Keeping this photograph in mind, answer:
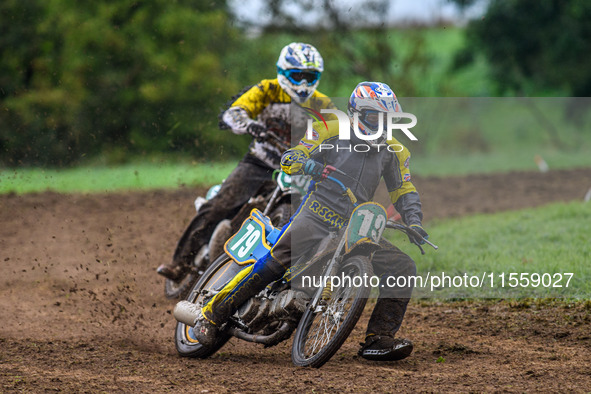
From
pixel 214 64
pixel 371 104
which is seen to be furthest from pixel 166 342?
pixel 214 64

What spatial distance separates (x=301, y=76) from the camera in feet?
26.1

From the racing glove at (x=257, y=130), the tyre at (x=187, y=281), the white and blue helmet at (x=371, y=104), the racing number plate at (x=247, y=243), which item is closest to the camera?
the white and blue helmet at (x=371, y=104)

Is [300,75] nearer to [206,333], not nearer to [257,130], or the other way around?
[257,130]

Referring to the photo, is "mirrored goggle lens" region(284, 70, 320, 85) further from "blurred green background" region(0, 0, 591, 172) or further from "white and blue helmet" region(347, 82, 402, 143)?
"blurred green background" region(0, 0, 591, 172)

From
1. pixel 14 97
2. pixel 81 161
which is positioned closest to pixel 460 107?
pixel 81 161

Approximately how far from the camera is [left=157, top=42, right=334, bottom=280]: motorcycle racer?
7.93 m

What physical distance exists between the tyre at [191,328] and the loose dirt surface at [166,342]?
109mm

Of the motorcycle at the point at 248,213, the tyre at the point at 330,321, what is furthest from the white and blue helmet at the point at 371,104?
the motorcycle at the point at 248,213

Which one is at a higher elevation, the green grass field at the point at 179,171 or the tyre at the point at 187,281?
the green grass field at the point at 179,171

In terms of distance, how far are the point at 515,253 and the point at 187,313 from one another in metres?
4.81

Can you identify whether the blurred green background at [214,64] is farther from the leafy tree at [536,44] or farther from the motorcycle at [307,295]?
the motorcycle at [307,295]

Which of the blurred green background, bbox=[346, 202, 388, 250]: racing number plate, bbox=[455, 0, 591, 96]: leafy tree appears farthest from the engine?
bbox=[455, 0, 591, 96]: leafy tree

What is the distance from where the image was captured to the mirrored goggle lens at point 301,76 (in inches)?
313

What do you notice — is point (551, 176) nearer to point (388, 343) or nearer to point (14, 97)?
point (388, 343)
